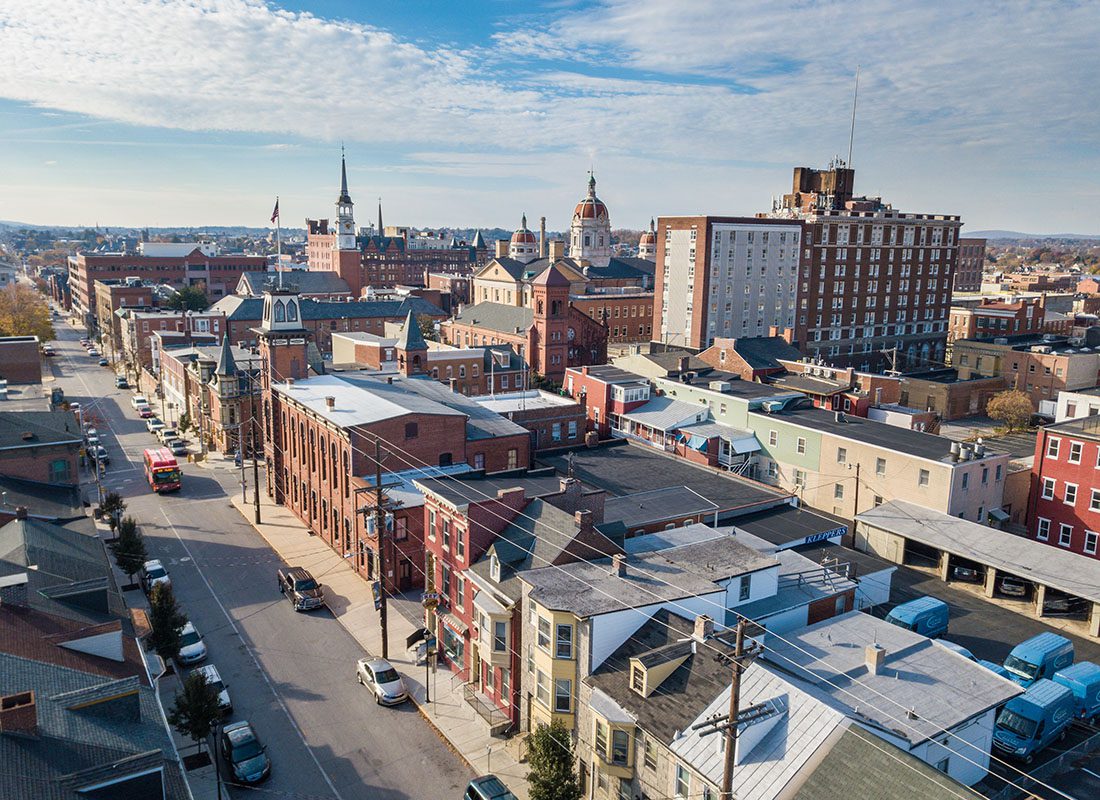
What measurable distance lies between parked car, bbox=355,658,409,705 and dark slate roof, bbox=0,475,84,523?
779 inches

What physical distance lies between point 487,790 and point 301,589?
20.3 m

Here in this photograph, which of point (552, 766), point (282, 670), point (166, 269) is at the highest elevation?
point (166, 269)

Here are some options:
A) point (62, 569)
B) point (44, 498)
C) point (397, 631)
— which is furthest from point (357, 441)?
point (44, 498)

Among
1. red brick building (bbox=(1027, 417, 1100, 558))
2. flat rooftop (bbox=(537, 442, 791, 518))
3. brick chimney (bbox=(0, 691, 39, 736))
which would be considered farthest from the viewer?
red brick building (bbox=(1027, 417, 1100, 558))

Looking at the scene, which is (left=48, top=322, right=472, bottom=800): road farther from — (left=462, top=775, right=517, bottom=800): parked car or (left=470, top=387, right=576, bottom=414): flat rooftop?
(left=470, top=387, right=576, bottom=414): flat rooftop

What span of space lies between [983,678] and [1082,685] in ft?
25.3

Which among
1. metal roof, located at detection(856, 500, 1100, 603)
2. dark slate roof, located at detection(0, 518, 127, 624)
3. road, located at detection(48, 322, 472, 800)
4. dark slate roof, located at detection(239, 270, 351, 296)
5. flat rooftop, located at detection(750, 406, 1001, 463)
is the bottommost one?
road, located at detection(48, 322, 472, 800)

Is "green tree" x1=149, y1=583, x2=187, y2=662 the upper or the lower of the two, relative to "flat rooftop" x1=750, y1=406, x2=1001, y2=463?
lower

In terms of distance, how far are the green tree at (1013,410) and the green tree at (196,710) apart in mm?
75493

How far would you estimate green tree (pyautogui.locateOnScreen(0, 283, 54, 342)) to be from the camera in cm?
11285

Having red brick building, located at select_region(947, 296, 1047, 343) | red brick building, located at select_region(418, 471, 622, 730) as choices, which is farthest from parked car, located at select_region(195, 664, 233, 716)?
red brick building, located at select_region(947, 296, 1047, 343)

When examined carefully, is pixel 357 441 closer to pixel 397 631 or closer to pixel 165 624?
pixel 397 631

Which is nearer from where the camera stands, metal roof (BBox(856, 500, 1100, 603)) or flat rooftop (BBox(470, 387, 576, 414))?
metal roof (BBox(856, 500, 1100, 603))

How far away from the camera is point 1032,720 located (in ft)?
102
